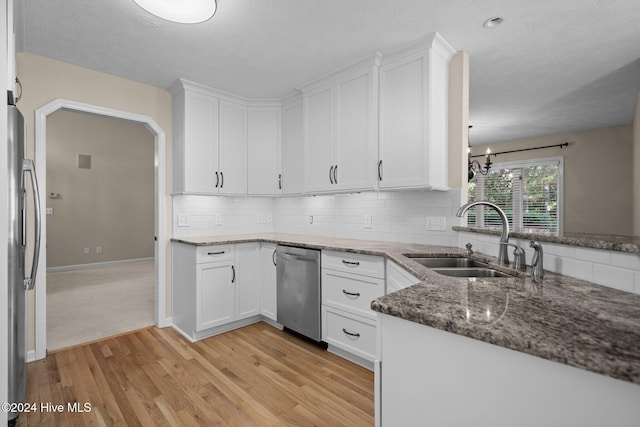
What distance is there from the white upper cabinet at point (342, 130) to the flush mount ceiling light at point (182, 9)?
4.20 ft

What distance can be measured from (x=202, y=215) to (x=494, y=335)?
324 cm

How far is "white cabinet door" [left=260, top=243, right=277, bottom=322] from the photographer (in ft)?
10.1

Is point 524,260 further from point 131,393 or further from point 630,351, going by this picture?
point 131,393

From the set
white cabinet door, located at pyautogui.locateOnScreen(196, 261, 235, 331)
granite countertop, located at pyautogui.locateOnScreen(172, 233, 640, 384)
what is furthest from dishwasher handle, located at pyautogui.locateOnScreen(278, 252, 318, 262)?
granite countertop, located at pyautogui.locateOnScreen(172, 233, 640, 384)

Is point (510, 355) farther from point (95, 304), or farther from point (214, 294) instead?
point (95, 304)

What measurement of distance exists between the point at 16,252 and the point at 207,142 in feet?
6.16

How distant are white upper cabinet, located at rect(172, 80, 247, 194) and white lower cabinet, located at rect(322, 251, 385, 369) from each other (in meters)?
1.50

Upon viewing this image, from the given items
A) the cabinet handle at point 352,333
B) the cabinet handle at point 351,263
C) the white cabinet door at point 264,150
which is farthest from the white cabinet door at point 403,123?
the white cabinet door at point 264,150

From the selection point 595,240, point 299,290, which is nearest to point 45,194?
point 299,290

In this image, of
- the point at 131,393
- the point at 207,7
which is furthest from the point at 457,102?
the point at 131,393

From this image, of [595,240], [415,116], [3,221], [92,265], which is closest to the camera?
[595,240]

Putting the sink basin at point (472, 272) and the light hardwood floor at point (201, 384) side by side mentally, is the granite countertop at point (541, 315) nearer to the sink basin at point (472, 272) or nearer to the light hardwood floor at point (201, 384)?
the sink basin at point (472, 272)

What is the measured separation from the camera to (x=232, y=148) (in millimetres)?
3410

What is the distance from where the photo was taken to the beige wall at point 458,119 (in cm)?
245
